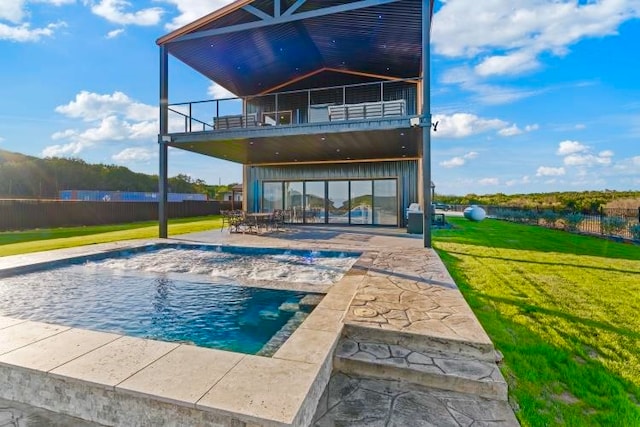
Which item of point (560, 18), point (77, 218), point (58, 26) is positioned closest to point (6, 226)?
point (77, 218)

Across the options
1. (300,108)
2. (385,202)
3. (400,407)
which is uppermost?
(300,108)

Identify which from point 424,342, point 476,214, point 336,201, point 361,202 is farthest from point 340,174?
point 424,342

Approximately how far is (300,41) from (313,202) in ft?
21.4

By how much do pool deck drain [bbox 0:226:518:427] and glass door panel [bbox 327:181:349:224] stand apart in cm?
1102

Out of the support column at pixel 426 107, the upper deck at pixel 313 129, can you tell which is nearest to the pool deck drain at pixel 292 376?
the support column at pixel 426 107

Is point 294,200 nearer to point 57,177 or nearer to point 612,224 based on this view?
point 612,224

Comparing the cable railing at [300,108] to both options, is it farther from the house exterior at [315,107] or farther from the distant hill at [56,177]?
the distant hill at [56,177]

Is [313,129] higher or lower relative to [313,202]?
higher

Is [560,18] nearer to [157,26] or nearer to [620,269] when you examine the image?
[620,269]

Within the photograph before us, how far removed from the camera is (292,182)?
14.7 meters

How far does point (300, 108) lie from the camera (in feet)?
45.5

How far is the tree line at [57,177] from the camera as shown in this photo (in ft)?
89.0

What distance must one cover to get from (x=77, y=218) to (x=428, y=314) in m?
17.0

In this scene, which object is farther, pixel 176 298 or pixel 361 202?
pixel 361 202
